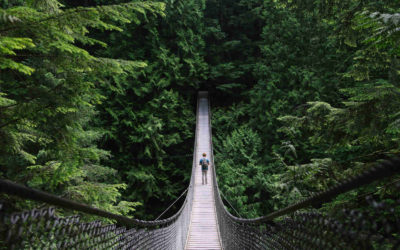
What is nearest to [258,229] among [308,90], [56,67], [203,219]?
[56,67]

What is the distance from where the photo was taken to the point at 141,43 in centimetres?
1302

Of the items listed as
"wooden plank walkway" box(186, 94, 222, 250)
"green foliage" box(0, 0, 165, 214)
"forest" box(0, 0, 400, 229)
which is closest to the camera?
"green foliage" box(0, 0, 165, 214)

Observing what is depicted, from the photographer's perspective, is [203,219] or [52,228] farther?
[203,219]

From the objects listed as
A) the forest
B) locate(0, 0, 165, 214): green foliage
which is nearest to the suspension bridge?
locate(0, 0, 165, 214): green foliage

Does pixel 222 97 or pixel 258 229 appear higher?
pixel 222 97

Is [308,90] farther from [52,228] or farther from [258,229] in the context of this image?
[52,228]

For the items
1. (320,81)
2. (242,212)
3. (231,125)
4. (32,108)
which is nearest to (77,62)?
(32,108)

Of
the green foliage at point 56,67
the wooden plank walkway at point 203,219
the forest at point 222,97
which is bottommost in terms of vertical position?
the wooden plank walkway at point 203,219

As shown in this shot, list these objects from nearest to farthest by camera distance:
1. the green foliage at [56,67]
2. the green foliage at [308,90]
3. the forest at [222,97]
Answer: the green foliage at [56,67] < the green foliage at [308,90] < the forest at [222,97]

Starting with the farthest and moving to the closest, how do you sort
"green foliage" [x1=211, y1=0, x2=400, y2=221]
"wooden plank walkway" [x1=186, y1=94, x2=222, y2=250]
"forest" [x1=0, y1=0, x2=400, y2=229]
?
1. "forest" [x1=0, y1=0, x2=400, y2=229]
2. "wooden plank walkway" [x1=186, y1=94, x2=222, y2=250]
3. "green foliage" [x1=211, y1=0, x2=400, y2=221]

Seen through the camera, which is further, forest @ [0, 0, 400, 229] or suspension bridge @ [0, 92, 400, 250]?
forest @ [0, 0, 400, 229]

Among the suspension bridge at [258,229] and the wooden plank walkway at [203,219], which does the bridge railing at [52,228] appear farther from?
the wooden plank walkway at [203,219]

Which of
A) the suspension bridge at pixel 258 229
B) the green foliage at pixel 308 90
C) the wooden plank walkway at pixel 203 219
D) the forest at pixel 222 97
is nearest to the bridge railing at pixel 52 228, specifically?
the suspension bridge at pixel 258 229

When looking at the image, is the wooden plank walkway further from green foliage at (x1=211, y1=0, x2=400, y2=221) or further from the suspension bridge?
the suspension bridge
